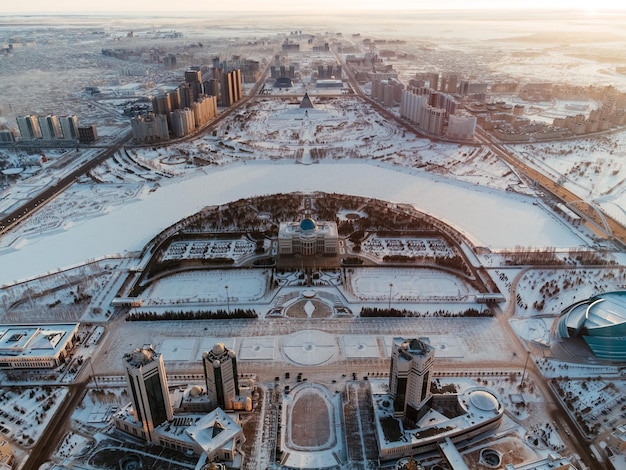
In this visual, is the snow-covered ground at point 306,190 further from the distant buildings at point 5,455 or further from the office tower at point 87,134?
the office tower at point 87,134

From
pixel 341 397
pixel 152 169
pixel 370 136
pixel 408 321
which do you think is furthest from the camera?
pixel 370 136

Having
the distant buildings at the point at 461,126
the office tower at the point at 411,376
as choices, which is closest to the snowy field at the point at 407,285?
the office tower at the point at 411,376

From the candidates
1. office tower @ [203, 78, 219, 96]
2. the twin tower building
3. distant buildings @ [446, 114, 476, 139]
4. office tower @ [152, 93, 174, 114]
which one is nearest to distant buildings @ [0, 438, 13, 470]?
the twin tower building

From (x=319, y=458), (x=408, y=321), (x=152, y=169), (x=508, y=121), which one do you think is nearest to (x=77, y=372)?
(x=319, y=458)

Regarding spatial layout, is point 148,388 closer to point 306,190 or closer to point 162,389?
point 162,389

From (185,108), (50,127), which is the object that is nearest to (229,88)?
(185,108)

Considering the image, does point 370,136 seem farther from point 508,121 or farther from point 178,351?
point 178,351
